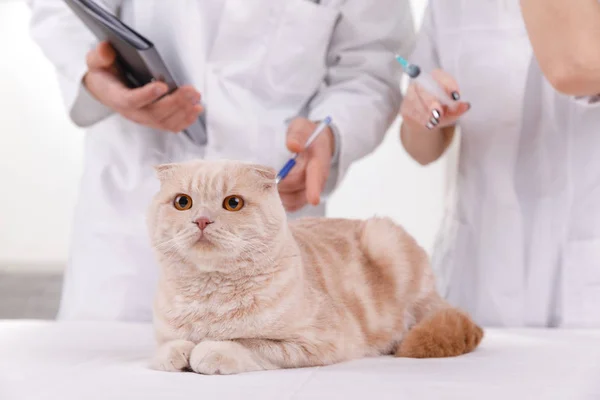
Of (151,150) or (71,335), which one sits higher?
(151,150)

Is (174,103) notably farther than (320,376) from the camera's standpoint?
Yes

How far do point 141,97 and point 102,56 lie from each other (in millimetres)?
127

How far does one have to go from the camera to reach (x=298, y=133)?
1282mm

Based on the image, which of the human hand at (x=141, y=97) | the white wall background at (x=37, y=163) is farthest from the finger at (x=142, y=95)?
the white wall background at (x=37, y=163)

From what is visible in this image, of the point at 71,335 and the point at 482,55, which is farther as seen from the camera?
the point at 482,55

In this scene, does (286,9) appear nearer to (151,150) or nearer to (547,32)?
(151,150)

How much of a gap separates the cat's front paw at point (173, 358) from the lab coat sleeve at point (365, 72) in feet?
2.10

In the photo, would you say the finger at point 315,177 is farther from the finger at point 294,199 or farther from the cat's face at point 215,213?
the cat's face at point 215,213

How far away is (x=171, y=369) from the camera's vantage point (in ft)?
2.71

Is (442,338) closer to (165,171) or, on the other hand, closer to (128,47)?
(165,171)

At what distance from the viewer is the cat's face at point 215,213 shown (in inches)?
33.0

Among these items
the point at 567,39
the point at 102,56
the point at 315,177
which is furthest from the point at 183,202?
the point at 567,39

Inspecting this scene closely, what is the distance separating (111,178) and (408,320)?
0.71 m

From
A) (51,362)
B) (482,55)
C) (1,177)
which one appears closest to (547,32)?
(482,55)
